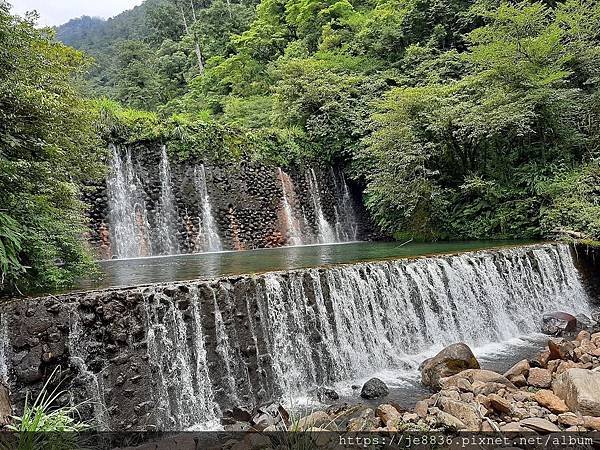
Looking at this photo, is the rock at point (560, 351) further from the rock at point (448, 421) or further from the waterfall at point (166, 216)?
the waterfall at point (166, 216)

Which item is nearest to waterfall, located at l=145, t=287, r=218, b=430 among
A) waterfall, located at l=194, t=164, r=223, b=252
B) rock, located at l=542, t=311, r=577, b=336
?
rock, located at l=542, t=311, r=577, b=336

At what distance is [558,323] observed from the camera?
8055 millimetres

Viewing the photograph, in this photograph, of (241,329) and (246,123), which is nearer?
(241,329)

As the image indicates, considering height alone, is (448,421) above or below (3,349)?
below

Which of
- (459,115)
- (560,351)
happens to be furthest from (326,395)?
(459,115)

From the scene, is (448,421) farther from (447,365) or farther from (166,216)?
(166,216)

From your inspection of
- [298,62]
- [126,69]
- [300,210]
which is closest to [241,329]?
[300,210]

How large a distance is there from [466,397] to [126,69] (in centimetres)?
2216

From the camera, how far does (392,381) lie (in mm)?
6129

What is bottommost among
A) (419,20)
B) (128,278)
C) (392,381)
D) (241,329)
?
(392,381)

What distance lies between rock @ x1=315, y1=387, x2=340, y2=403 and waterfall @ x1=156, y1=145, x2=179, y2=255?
25.5 feet

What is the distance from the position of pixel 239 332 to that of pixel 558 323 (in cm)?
597

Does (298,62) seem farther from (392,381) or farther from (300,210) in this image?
(392,381)

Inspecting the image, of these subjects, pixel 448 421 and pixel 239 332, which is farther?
pixel 239 332
